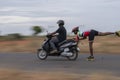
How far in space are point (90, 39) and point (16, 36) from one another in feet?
64.3

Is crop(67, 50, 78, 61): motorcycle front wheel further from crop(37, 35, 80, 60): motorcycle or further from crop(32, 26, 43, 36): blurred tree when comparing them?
crop(32, 26, 43, 36): blurred tree

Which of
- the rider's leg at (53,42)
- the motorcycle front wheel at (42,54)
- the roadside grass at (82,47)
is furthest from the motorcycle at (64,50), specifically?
the roadside grass at (82,47)

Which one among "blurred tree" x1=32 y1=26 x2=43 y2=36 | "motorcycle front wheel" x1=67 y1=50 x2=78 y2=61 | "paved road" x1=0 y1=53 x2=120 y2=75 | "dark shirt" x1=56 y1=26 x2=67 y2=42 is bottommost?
"paved road" x1=0 y1=53 x2=120 y2=75

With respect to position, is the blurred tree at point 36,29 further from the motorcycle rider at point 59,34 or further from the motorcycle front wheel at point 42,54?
the motorcycle rider at point 59,34

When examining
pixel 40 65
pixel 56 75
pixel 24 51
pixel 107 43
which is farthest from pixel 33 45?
pixel 56 75

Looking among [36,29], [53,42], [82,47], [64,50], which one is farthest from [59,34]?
[36,29]

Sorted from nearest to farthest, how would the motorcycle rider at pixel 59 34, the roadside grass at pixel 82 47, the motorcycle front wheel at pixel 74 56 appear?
the motorcycle front wheel at pixel 74 56, the motorcycle rider at pixel 59 34, the roadside grass at pixel 82 47

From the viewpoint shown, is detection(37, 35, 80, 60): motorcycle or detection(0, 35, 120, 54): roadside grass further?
detection(0, 35, 120, 54): roadside grass

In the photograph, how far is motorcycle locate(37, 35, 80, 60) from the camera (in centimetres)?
2238

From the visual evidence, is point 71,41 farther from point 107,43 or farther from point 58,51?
point 107,43

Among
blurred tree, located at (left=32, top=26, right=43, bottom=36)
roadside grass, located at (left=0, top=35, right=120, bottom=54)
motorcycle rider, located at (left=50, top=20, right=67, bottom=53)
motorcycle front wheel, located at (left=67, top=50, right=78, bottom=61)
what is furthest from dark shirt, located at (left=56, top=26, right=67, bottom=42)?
blurred tree, located at (left=32, top=26, right=43, bottom=36)

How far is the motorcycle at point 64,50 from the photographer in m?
22.4

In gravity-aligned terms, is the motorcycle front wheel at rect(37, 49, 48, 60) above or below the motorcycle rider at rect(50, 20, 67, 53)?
below

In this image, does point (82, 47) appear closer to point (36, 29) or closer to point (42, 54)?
point (42, 54)
